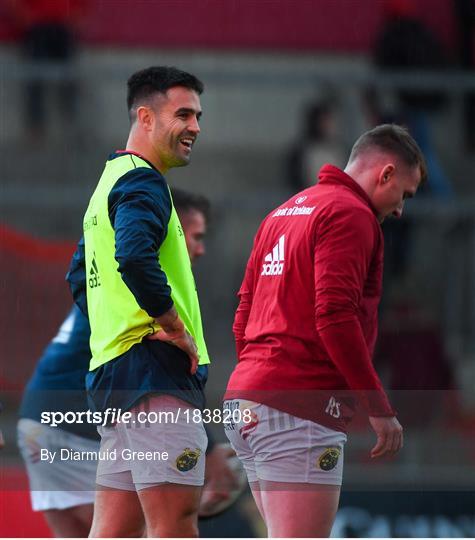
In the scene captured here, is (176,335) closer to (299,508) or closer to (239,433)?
(239,433)

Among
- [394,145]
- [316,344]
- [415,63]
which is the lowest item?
[316,344]

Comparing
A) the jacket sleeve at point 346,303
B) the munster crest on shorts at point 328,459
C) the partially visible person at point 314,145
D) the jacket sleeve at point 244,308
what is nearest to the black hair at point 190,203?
the jacket sleeve at point 244,308

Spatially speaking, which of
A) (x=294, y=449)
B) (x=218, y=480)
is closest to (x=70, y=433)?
(x=218, y=480)

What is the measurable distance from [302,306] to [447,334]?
10.5 feet

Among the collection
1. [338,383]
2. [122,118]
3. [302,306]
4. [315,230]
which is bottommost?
[338,383]

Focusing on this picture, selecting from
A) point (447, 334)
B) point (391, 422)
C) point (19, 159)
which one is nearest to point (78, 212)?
point (19, 159)

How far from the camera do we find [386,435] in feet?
11.9

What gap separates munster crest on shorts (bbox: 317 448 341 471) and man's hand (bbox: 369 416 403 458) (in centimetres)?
15

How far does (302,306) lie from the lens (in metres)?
3.76

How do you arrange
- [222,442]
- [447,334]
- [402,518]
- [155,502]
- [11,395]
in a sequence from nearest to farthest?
1. [155,502]
2. [222,442]
3. [402,518]
4. [11,395]
5. [447,334]

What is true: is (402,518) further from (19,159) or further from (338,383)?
(19,159)

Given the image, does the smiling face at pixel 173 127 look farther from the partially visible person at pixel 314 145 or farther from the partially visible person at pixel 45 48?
the partially visible person at pixel 314 145

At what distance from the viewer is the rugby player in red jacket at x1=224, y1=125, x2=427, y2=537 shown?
3.62 m

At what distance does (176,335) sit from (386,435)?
2.24 ft
